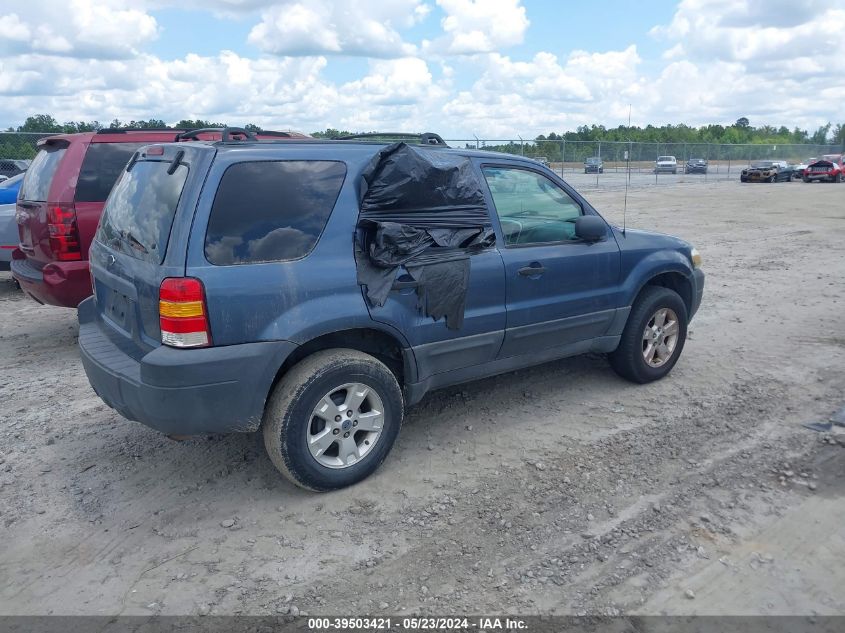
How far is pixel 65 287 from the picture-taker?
611cm

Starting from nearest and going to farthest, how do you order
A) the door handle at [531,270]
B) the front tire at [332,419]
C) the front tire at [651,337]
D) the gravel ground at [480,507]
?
the gravel ground at [480,507] → the front tire at [332,419] → the door handle at [531,270] → the front tire at [651,337]

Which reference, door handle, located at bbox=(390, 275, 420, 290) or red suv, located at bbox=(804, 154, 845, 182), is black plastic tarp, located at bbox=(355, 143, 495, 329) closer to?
door handle, located at bbox=(390, 275, 420, 290)

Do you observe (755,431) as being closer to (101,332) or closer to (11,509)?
(101,332)

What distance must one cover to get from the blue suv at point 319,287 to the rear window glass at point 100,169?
2.25m

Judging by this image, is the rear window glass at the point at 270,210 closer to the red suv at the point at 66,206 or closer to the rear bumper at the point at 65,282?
the red suv at the point at 66,206

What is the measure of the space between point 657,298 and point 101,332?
3911 mm

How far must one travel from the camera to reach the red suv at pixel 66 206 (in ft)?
20.2

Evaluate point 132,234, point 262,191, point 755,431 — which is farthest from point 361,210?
point 755,431

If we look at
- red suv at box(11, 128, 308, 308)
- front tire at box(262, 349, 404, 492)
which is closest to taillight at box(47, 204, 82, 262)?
red suv at box(11, 128, 308, 308)

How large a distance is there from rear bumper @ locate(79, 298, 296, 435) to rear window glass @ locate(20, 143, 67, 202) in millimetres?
3581

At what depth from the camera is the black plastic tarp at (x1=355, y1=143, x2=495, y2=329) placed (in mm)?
3932

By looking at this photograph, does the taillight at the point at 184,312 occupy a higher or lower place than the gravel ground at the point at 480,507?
higher

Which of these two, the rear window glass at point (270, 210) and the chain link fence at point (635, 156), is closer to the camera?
the rear window glass at point (270, 210)

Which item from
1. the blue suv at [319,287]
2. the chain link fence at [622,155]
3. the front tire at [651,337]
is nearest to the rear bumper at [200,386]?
the blue suv at [319,287]
